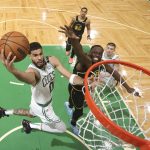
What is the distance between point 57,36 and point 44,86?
4.38 meters

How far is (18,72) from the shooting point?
9.39ft

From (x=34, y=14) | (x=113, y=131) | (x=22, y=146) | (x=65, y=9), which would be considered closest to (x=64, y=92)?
(x=22, y=146)

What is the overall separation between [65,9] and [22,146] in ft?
22.3

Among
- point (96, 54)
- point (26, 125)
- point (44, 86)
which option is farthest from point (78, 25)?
point (44, 86)

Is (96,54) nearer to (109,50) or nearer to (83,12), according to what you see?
(109,50)

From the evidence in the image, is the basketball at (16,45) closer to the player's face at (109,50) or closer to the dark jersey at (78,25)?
the player's face at (109,50)

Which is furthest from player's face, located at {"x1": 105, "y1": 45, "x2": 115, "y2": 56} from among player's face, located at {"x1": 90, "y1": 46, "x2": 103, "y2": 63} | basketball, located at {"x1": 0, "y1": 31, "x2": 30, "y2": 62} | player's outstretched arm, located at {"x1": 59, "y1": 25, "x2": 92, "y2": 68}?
basketball, located at {"x1": 0, "y1": 31, "x2": 30, "y2": 62}

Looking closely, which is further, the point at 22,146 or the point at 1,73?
the point at 1,73

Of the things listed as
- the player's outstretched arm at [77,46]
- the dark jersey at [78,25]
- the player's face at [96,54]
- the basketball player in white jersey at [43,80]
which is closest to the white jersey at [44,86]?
the basketball player in white jersey at [43,80]

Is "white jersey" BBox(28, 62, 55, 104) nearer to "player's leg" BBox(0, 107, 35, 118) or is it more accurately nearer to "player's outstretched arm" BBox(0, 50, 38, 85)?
"player's outstretched arm" BBox(0, 50, 38, 85)

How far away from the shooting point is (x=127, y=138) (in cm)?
221

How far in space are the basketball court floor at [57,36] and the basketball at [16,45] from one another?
1554 mm

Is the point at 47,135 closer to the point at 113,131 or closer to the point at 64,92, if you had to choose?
the point at 64,92

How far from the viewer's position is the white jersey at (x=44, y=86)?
3580 millimetres
